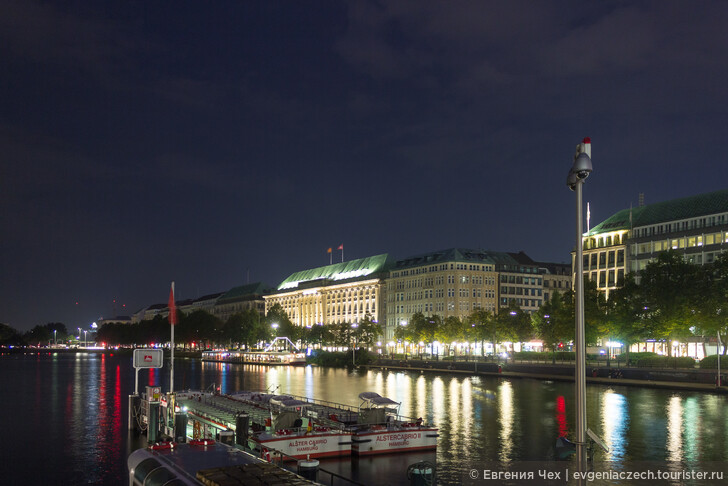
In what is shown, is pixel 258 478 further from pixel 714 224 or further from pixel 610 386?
pixel 714 224

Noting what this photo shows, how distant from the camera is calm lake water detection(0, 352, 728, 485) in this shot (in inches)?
1457

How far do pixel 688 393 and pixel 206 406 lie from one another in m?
53.7

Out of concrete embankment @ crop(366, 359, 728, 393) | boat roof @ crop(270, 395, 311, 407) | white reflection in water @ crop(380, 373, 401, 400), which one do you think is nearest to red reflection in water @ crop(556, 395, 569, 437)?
concrete embankment @ crop(366, 359, 728, 393)

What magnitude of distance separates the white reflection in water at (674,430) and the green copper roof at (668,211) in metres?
79.7

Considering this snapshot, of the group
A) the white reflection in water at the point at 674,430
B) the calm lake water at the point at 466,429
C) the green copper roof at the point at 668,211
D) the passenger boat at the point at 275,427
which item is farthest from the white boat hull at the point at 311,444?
the green copper roof at the point at 668,211

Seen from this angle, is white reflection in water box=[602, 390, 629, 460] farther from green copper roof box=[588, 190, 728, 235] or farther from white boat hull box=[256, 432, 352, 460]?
green copper roof box=[588, 190, 728, 235]

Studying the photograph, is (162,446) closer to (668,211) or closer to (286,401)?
(286,401)

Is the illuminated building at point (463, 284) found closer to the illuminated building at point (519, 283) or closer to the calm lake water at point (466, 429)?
the illuminated building at point (519, 283)

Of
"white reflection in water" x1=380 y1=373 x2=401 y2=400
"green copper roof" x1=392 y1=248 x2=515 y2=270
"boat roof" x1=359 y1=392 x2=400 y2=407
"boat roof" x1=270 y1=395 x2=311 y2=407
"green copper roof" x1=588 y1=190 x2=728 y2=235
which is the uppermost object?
"green copper roof" x1=588 y1=190 x2=728 y2=235

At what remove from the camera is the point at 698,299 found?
3580 inches

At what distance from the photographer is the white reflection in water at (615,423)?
40.7 metres

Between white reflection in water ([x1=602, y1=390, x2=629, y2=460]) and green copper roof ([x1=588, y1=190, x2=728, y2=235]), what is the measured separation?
76.2 metres

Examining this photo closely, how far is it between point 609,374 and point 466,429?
47.7 meters

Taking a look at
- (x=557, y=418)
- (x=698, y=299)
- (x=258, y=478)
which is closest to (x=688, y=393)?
(x=698, y=299)
